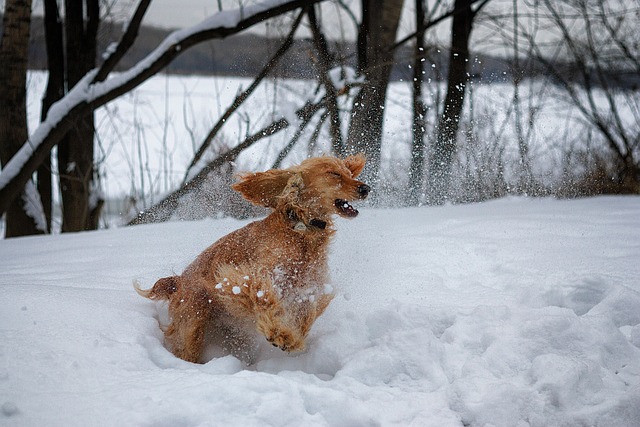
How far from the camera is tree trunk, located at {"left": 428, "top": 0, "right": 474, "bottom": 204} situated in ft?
25.9

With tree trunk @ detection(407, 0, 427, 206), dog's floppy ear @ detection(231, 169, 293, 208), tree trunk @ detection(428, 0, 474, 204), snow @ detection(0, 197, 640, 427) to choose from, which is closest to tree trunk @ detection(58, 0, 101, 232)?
tree trunk @ detection(407, 0, 427, 206)

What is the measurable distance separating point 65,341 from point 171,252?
1.93 m

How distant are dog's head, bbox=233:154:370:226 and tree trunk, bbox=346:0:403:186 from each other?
3.08 meters

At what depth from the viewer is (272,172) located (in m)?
3.07

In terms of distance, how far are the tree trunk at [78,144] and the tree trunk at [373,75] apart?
3.62 m

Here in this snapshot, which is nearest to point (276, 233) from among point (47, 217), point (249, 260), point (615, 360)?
point (249, 260)

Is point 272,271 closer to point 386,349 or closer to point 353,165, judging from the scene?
point 386,349

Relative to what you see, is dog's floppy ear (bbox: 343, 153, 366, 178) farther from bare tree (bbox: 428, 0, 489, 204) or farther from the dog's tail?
bare tree (bbox: 428, 0, 489, 204)

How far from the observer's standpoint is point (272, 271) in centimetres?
283

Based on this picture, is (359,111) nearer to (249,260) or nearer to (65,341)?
(249,260)

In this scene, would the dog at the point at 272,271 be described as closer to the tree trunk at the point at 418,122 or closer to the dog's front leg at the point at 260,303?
the dog's front leg at the point at 260,303

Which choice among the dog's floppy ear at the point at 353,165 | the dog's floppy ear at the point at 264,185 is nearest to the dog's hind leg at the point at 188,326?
the dog's floppy ear at the point at 264,185

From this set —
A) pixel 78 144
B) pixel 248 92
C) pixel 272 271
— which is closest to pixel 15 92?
pixel 78 144

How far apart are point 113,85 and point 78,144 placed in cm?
169
